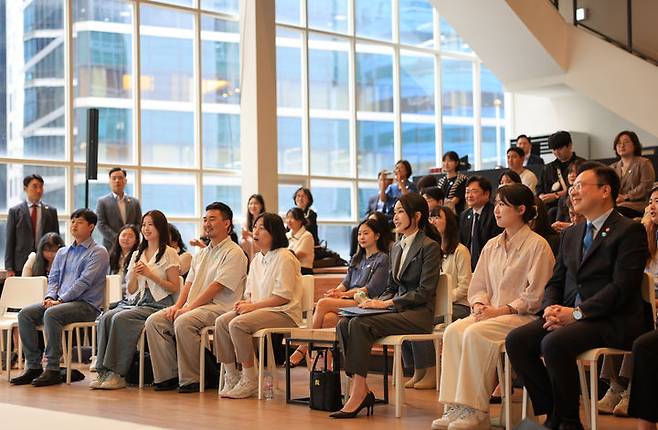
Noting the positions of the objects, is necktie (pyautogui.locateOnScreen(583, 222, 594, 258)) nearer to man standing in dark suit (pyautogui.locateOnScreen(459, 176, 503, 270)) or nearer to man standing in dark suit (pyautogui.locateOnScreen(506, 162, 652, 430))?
man standing in dark suit (pyautogui.locateOnScreen(506, 162, 652, 430))

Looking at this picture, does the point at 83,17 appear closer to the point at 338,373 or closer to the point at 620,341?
the point at 338,373

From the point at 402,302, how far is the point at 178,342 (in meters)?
1.86

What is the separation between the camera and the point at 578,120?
47.7ft

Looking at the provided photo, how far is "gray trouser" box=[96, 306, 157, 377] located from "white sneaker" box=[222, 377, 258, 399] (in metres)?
0.94

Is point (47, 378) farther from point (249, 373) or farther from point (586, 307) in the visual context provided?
point (586, 307)

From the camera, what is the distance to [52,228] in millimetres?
9727

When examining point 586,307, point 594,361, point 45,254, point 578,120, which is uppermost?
point 578,120

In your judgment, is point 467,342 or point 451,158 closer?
point 467,342

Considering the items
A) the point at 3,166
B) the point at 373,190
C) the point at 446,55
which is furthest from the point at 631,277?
the point at 446,55

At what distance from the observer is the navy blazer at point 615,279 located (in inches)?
177

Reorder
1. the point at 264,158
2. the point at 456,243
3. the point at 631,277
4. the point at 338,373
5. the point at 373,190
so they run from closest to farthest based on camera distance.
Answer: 1. the point at 631,277
2. the point at 338,373
3. the point at 456,243
4. the point at 264,158
5. the point at 373,190

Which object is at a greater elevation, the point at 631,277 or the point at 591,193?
the point at 591,193

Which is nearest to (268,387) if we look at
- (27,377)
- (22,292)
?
(27,377)

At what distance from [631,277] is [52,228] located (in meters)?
6.71
